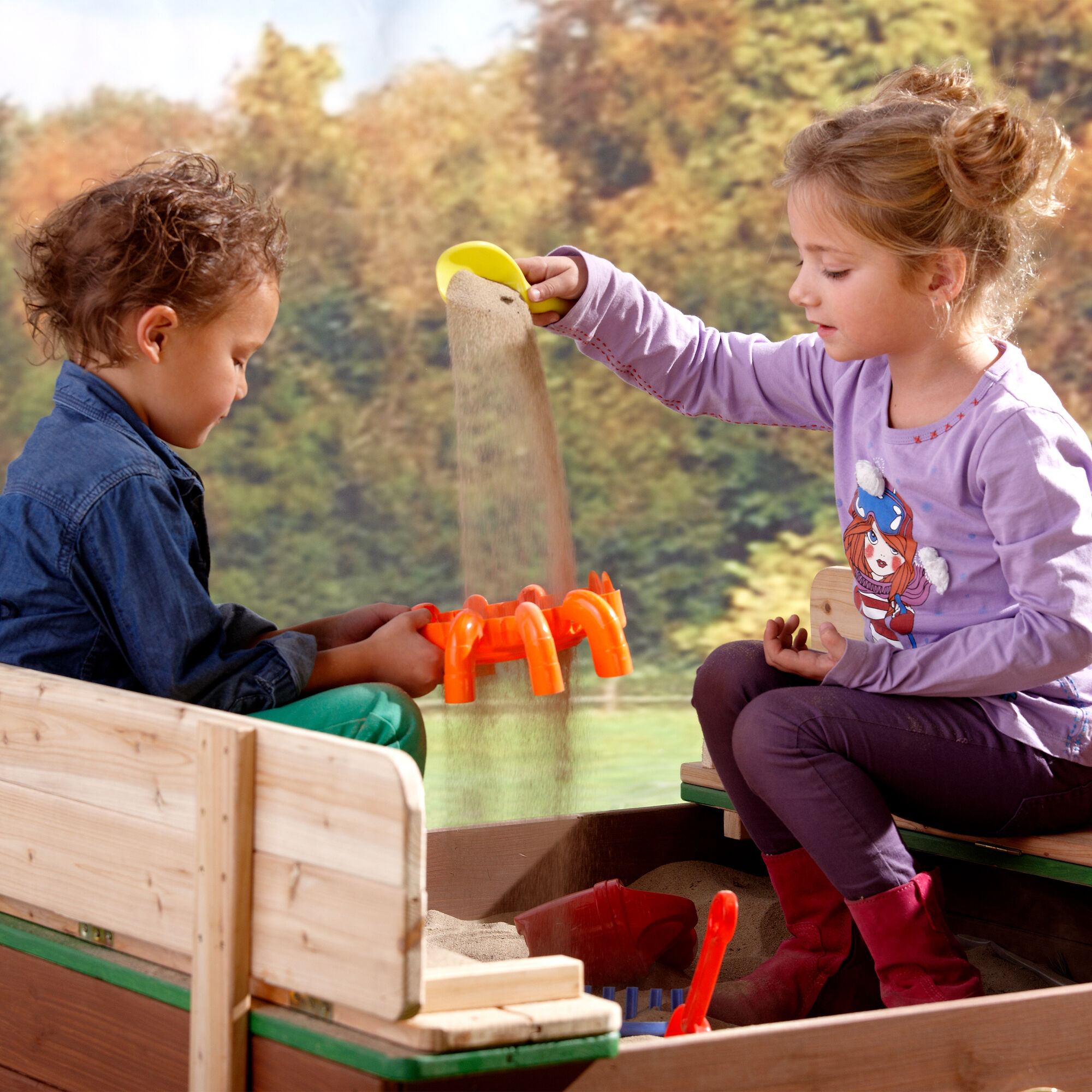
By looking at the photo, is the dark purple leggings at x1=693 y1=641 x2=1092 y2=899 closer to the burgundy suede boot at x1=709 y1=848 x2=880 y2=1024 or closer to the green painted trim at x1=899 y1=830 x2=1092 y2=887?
the green painted trim at x1=899 y1=830 x2=1092 y2=887

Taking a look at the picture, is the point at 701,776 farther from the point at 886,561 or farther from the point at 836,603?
the point at 886,561

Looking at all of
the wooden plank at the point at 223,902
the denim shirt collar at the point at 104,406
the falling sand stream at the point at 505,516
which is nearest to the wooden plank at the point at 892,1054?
the wooden plank at the point at 223,902

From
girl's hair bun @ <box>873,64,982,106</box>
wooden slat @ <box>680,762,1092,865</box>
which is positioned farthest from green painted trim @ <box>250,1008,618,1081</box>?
girl's hair bun @ <box>873,64,982,106</box>

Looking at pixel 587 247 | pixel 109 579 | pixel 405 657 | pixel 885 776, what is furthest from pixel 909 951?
pixel 587 247

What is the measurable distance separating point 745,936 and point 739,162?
423cm

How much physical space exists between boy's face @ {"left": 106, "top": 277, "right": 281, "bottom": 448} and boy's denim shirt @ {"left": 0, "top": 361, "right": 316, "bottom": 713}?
0.16 feet

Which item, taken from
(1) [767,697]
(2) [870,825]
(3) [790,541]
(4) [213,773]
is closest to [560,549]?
(1) [767,697]

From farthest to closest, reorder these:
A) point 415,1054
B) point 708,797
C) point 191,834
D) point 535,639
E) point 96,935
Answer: point 708,797, point 535,639, point 96,935, point 191,834, point 415,1054

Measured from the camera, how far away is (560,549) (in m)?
1.45

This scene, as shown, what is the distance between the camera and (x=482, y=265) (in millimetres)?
1400

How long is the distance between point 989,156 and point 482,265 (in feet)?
1.63

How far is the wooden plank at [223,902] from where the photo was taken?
0.91 m

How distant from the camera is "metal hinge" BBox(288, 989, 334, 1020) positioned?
2.93 ft

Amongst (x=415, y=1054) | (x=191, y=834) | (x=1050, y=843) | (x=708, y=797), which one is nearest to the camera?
(x=415, y=1054)
